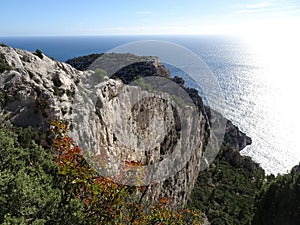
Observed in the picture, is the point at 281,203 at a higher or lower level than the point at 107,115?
lower

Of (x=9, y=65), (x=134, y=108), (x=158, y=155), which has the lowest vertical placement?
(x=158, y=155)

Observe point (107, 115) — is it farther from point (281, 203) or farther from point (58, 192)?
point (281, 203)

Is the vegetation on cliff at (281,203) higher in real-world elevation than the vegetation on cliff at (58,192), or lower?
lower

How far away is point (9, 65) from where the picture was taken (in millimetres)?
18547

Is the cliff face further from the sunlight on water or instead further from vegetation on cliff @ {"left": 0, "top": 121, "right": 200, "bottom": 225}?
the sunlight on water

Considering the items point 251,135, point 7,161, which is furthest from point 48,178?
point 251,135

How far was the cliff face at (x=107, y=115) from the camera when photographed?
17234mm

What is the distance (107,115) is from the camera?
2280cm

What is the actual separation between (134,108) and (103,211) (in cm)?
1877

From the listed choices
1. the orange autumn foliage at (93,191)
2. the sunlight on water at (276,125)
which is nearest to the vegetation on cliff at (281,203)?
Answer: the orange autumn foliage at (93,191)

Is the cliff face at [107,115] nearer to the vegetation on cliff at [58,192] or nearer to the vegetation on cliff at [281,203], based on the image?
the vegetation on cliff at [58,192]

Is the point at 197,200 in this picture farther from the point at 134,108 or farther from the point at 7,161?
the point at 7,161

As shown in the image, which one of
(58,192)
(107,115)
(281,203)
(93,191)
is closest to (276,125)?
(281,203)

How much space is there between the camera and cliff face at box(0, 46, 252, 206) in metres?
17.2
